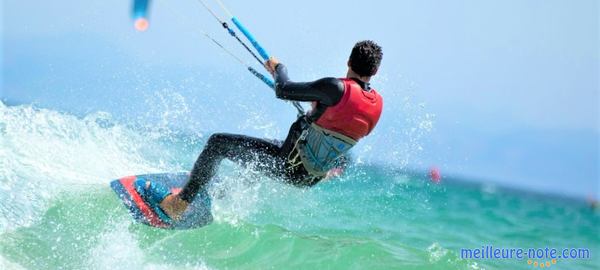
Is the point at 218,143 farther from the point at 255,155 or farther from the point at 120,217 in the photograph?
the point at 120,217

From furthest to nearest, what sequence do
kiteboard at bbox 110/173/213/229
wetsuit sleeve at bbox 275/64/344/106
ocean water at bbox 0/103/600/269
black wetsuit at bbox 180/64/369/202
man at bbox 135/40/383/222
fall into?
kiteboard at bbox 110/173/213/229, ocean water at bbox 0/103/600/269, black wetsuit at bbox 180/64/369/202, man at bbox 135/40/383/222, wetsuit sleeve at bbox 275/64/344/106


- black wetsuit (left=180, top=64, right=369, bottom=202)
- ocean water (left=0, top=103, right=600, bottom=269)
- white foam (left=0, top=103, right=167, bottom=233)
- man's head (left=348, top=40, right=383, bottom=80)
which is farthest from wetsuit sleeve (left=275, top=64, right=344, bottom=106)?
white foam (left=0, top=103, right=167, bottom=233)

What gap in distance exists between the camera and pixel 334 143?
5785 mm

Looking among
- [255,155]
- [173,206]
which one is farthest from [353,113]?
[173,206]

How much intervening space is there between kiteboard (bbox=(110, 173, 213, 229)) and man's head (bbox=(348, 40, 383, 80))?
203 centimetres

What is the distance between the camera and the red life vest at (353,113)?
549 cm

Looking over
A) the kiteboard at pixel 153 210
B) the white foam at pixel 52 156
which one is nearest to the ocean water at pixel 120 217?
the white foam at pixel 52 156

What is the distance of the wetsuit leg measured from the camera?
6.02 metres

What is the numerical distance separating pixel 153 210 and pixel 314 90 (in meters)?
2.32

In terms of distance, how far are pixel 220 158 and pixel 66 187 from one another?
7.06ft

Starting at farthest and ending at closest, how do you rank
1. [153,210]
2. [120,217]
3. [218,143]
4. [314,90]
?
[120,217], [153,210], [218,143], [314,90]

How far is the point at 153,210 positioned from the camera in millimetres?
6574

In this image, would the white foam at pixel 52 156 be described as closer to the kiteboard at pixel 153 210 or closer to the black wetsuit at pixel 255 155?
the kiteboard at pixel 153 210

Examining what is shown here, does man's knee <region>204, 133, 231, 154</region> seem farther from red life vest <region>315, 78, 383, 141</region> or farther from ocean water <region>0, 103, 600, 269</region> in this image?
red life vest <region>315, 78, 383, 141</region>
